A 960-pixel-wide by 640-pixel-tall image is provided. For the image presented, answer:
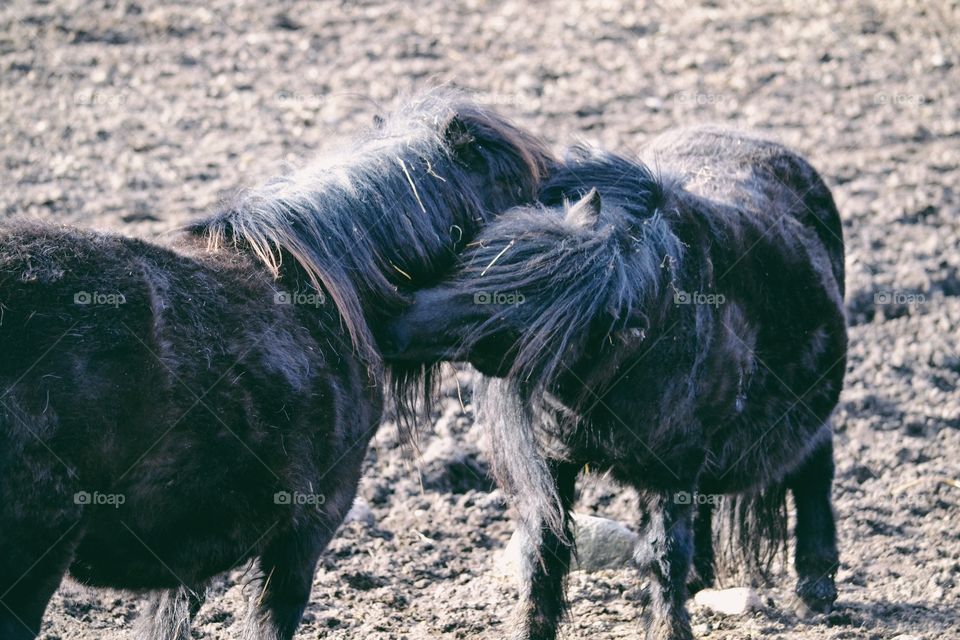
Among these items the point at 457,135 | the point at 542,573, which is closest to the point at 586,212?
the point at 457,135

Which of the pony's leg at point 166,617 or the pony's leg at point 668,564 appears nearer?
A: the pony's leg at point 166,617

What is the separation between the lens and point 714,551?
5434 millimetres

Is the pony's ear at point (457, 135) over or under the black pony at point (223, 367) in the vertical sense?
over

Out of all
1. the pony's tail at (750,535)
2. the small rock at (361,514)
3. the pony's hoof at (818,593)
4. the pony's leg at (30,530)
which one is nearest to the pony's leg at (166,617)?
the pony's leg at (30,530)

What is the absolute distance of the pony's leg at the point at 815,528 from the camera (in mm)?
5148

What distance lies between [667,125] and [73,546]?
7.21m

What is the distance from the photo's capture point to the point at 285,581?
3623 mm

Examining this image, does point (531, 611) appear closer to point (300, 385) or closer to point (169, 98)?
point (300, 385)

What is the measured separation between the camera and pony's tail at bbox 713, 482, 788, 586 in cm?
537

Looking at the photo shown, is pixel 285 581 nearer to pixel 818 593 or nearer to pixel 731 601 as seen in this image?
pixel 731 601

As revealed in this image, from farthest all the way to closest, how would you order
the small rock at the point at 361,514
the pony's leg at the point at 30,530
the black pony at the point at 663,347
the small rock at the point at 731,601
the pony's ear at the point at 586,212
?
the small rock at the point at 361,514, the small rock at the point at 731,601, the pony's ear at the point at 586,212, the black pony at the point at 663,347, the pony's leg at the point at 30,530

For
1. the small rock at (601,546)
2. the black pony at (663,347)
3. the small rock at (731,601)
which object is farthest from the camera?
the small rock at (601,546)

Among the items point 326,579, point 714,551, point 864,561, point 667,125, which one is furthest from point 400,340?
point 667,125

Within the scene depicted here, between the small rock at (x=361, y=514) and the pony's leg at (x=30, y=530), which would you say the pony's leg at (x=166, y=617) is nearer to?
the pony's leg at (x=30, y=530)
